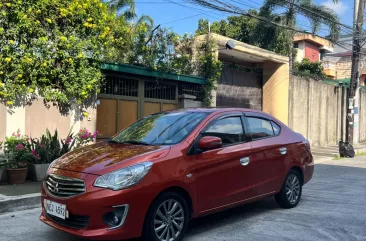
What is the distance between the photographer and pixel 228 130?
17.4 ft

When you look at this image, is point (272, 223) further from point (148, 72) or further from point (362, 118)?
point (362, 118)

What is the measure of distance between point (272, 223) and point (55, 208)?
304cm

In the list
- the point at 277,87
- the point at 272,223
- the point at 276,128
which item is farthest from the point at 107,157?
the point at 277,87

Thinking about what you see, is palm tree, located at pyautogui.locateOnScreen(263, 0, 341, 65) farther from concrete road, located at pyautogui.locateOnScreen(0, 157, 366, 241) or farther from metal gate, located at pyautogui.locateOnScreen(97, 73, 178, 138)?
concrete road, located at pyautogui.locateOnScreen(0, 157, 366, 241)

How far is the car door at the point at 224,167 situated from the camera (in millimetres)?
4648

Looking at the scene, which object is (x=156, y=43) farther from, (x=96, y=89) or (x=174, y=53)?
(x=96, y=89)

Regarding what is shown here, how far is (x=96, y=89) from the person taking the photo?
378 inches

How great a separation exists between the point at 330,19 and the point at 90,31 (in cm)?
1324

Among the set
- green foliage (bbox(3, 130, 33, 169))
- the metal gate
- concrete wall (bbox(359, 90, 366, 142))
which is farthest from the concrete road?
concrete wall (bbox(359, 90, 366, 142))

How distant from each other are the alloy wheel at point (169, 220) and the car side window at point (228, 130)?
1.06 meters

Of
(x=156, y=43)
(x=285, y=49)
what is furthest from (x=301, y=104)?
(x=156, y=43)

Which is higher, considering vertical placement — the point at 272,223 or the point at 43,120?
the point at 43,120

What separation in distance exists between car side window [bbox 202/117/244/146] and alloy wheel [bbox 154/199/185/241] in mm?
1063

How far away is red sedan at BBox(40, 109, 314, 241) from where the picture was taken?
391 centimetres
